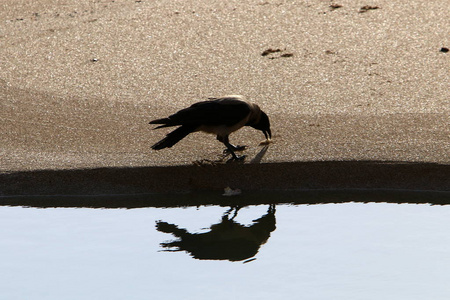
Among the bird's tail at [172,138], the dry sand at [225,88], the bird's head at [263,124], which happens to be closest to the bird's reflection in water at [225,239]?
the dry sand at [225,88]

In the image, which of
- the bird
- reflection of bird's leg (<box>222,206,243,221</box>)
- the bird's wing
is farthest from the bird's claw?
reflection of bird's leg (<box>222,206,243,221</box>)

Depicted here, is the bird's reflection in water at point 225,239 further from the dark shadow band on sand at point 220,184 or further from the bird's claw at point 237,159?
the bird's claw at point 237,159

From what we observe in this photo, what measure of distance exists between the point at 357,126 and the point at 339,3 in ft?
11.9

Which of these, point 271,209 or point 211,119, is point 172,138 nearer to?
point 211,119

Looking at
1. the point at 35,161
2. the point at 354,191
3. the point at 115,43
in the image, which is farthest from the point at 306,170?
the point at 115,43

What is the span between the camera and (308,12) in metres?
9.16

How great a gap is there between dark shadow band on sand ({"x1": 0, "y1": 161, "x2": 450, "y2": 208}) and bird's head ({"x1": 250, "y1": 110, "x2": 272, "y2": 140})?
514 mm

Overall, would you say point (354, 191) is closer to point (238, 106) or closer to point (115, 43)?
point (238, 106)

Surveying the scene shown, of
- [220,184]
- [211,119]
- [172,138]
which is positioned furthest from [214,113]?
[220,184]

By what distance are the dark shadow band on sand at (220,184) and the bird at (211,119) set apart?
0.24 m

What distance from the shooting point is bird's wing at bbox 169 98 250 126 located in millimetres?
5367

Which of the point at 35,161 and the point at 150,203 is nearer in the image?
the point at 150,203

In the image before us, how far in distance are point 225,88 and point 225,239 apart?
278 cm

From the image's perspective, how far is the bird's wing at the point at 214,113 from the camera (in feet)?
17.6
